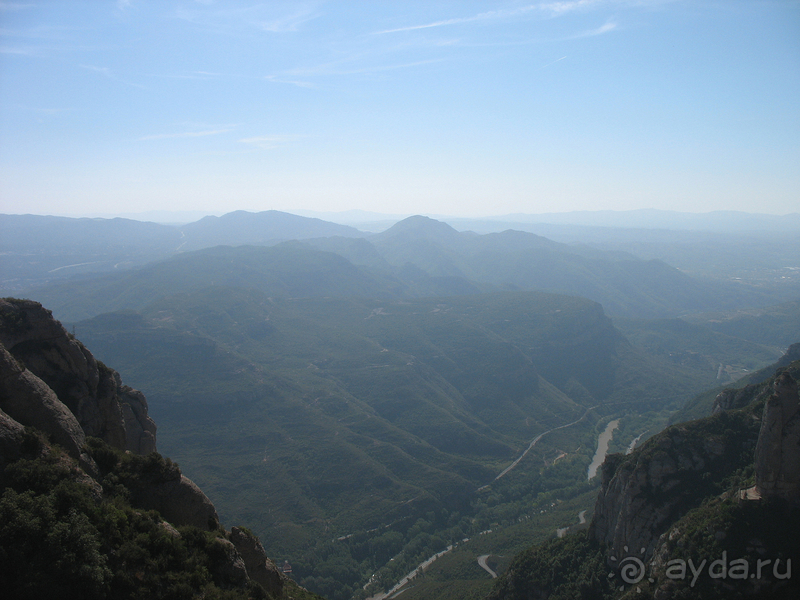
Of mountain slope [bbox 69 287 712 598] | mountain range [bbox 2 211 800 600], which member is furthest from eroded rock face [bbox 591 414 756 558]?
mountain slope [bbox 69 287 712 598]

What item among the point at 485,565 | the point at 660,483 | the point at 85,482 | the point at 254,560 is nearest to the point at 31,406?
the point at 85,482

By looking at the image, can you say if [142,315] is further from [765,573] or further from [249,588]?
[765,573]

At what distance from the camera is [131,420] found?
3556 cm

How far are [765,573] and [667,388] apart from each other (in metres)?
156

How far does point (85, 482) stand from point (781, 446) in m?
44.6

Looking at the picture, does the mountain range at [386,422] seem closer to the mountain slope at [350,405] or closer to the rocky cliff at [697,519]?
the mountain slope at [350,405]

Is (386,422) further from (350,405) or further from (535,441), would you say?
(535,441)

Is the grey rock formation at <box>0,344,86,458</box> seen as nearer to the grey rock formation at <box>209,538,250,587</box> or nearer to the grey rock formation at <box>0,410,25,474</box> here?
the grey rock formation at <box>0,410,25,474</box>

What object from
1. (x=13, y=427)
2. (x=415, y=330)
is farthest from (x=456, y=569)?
(x=415, y=330)

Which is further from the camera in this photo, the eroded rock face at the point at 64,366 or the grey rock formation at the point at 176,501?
the eroded rock face at the point at 64,366

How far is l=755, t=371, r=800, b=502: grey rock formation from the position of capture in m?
33.9

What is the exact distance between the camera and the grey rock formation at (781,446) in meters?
33.9

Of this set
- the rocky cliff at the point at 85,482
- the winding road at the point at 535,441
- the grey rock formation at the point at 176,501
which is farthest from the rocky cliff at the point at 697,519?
the winding road at the point at 535,441

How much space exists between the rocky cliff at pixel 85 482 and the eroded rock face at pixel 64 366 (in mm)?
58
